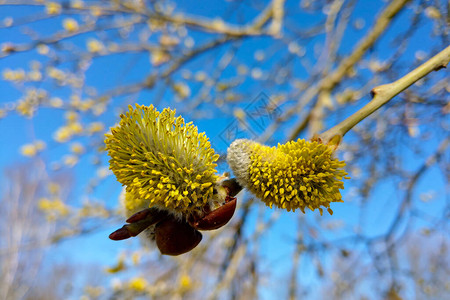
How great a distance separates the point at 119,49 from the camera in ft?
7.79

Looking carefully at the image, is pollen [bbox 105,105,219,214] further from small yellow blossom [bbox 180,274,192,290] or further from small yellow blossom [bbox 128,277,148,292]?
small yellow blossom [bbox 128,277,148,292]

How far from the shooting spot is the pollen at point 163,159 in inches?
23.4

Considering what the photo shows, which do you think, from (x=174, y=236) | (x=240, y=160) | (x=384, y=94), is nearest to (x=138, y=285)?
(x=174, y=236)

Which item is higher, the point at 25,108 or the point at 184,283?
the point at 25,108

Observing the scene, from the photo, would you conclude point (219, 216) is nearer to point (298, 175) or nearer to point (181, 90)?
point (298, 175)

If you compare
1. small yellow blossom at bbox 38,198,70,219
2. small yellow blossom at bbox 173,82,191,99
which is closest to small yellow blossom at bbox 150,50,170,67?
small yellow blossom at bbox 173,82,191,99

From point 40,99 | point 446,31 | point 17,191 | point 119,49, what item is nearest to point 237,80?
point 119,49

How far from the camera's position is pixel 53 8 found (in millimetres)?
2041

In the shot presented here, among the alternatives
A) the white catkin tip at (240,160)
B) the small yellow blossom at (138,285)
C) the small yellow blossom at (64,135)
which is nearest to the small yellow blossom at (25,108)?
the small yellow blossom at (64,135)

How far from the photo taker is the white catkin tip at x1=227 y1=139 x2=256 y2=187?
24.7 inches

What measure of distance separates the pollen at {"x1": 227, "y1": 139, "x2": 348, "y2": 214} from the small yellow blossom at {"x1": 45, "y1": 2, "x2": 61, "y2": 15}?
1.99 metres

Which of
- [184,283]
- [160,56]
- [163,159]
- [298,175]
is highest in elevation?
[160,56]

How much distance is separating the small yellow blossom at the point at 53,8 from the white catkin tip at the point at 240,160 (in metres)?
1.92

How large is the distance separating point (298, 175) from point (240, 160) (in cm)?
12
